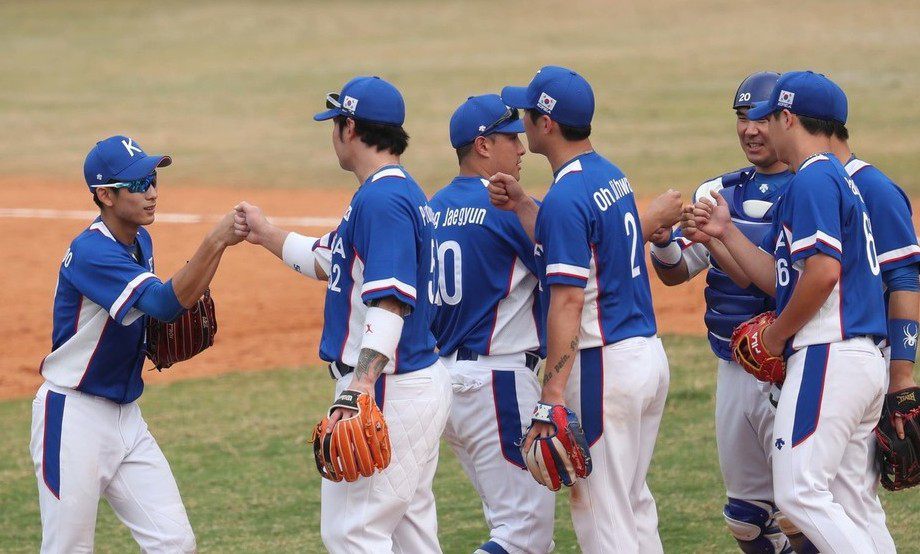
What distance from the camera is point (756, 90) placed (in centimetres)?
599

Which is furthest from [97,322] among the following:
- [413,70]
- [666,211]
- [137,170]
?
[413,70]

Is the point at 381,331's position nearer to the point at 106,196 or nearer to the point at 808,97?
the point at 106,196

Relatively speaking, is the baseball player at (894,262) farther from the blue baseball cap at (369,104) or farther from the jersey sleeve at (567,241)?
the blue baseball cap at (369,104)

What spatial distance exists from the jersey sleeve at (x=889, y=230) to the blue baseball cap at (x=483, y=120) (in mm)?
1506

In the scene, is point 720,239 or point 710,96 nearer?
point 720,239

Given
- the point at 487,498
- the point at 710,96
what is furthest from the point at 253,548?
the point at 710,96

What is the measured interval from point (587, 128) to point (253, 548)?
2.85 meters

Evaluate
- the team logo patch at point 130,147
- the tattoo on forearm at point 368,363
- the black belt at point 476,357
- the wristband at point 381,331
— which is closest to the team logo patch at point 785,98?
the black belt at point 476,357

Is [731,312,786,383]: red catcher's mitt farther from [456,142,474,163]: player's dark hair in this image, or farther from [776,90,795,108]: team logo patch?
[456,142,474,163]: player's dark hair

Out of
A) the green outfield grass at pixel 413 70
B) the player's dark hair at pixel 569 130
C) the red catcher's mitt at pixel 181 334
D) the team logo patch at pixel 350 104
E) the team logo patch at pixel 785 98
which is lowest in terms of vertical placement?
the red catcher's mitt at pixel 181 334

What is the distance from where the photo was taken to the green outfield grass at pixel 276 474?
6.73m

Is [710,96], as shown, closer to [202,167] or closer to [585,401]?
[202,167]

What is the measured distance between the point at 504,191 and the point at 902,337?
1.63 m

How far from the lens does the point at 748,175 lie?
5.98 m
